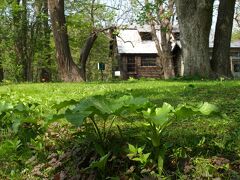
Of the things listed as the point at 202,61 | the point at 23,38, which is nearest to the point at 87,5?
the point at 23,38

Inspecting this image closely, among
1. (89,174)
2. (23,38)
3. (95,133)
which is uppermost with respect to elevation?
(23,38)

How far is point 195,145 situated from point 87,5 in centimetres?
2866

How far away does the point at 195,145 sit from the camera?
11.3 ft

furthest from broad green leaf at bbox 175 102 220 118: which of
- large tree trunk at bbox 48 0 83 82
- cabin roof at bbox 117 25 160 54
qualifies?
cabin roof at bbox 117 25 160 54

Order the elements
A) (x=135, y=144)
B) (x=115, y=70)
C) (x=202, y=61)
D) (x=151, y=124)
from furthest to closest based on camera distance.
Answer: (x=115, y=70), (x=202, y=61), (x=135, y=144), (x=151, y=124)

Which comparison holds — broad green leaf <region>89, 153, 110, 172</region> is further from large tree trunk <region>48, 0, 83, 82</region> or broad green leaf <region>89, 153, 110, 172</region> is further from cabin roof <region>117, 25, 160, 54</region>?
cabin roof <region>117, 25, 160, 54</region>

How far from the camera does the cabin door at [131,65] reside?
51.2m

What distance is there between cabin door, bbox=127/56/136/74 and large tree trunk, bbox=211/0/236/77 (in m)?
36.0

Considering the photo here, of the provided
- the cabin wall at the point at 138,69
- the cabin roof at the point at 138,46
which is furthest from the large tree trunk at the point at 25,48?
the cabin wall at the point at 138,69

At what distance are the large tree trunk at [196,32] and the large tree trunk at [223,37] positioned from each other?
1.09 m

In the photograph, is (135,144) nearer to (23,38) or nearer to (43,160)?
(43,160)

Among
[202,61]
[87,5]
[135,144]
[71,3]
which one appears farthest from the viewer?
[71,3]

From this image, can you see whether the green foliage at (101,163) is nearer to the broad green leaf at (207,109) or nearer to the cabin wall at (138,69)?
the broad green leaf at (207,109)

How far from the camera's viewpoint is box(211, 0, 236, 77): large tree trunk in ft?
48.5
